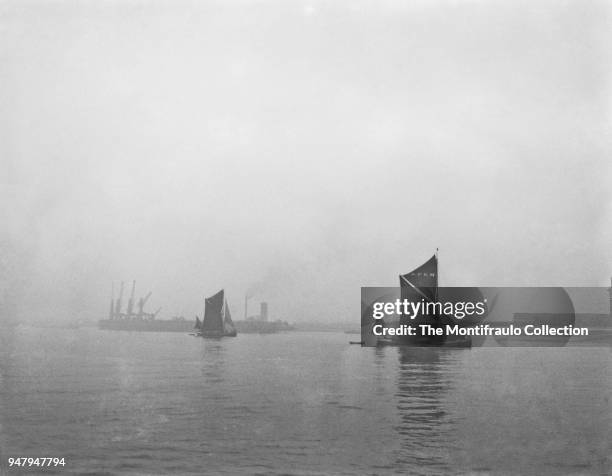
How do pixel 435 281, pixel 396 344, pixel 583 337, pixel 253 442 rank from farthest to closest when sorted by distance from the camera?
pixel 583 337 < pixel 396 344 < pixel 435 281 < pixel 253 442

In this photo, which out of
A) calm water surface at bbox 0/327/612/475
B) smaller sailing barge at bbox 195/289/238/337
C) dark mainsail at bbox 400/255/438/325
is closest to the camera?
calm water surface at bbox 0/327/612/475

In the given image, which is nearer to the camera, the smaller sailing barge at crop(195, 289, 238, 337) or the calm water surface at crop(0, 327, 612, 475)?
the calm water surface at crop(0, 327, 612, 475)

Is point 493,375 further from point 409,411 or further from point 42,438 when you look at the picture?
point 42,438

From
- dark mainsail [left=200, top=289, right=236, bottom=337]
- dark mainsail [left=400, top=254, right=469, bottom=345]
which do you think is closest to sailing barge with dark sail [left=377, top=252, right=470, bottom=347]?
dark mainsail [left=400, top=254, right=469, bottom=345]

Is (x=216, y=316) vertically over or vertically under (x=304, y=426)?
over

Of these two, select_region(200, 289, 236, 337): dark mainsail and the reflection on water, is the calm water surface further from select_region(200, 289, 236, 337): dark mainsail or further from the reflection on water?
select_region(200, 289, 236, 337): dark mainsail

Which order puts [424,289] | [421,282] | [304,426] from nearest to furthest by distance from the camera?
[304,426]
[421,282]
[424,289]

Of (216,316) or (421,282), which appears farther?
(216,316)

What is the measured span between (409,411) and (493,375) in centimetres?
2372

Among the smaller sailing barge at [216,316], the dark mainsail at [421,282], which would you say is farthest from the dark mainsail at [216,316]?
the dark mainsail at [421,282]

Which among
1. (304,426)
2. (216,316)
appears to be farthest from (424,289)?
(304,426)

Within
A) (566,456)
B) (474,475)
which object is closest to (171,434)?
(474,475)

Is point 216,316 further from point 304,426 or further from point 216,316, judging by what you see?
point 304,426

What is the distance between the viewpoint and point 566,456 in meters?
18.4
